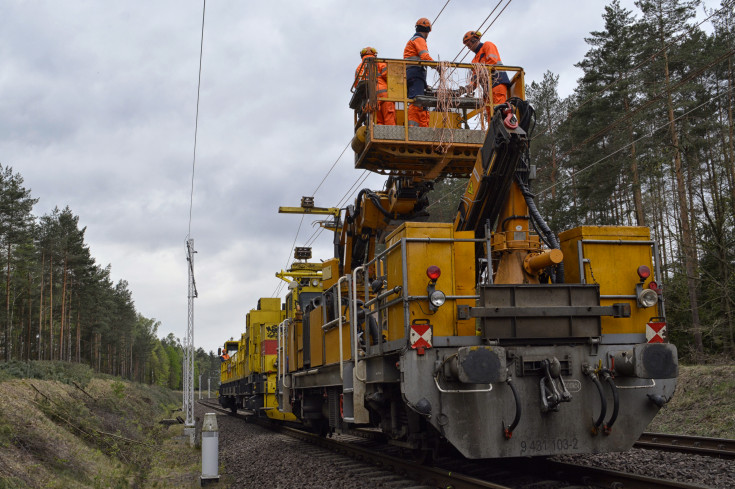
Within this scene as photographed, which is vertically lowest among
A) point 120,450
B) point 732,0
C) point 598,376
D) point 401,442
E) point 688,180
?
point 120,450

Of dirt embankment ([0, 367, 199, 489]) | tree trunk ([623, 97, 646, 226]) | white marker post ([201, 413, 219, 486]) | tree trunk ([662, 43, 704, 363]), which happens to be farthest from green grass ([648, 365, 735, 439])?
dirt embankment ([0, 367, 199, 489])

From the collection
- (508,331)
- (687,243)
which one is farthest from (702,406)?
(508,331)

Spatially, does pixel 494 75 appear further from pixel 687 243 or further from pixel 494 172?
pixel 687 243

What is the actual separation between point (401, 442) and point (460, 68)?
5351mm

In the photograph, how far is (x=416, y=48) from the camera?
9750 millimetres

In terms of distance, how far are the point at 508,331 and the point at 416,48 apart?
5.13 m

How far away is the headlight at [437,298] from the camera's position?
6.55m

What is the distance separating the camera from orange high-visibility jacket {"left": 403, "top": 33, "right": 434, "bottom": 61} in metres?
9.70

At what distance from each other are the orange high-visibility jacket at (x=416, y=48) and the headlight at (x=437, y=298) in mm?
4536

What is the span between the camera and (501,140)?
7.08 metres

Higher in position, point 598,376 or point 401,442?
point 598,376

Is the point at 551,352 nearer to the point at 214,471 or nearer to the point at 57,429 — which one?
the point at 214,471

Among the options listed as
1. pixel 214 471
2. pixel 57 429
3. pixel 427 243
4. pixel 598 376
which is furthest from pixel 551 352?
pixel 57 429

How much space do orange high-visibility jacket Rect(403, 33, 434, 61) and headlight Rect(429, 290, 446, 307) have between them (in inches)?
179
